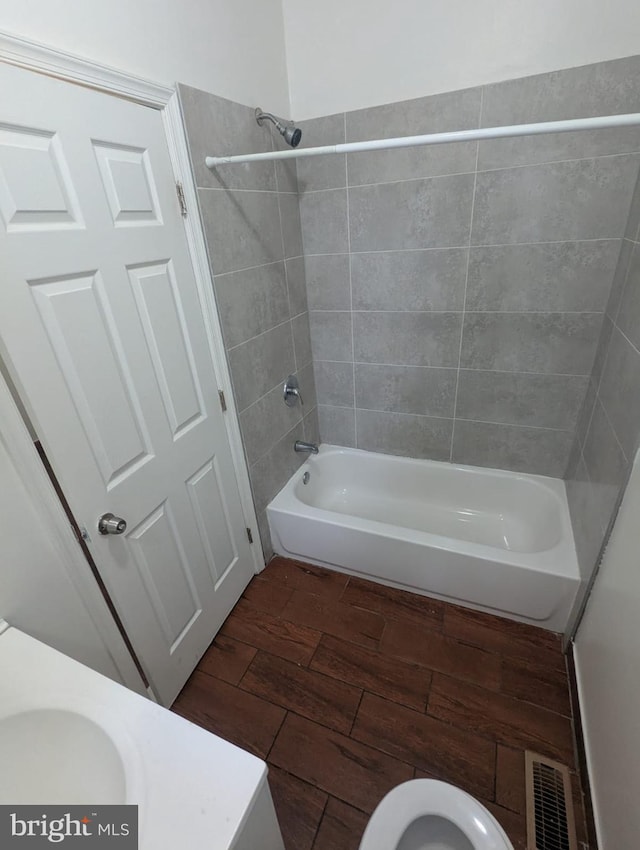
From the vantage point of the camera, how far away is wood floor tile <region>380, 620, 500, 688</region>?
5.01 feet

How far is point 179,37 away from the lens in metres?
1.19

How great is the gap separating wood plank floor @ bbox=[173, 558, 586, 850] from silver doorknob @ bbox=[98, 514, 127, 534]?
0.84 m

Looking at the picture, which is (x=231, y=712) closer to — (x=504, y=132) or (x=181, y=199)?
(x=181, y=199)

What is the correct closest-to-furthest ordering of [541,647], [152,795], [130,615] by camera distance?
[152,795], [130,615], [541,647]

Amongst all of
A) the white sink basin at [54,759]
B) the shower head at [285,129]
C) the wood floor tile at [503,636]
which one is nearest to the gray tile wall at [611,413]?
the wood floor tile at [503,636]

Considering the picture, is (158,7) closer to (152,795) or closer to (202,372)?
(202,372)

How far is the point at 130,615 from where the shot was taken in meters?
1.25

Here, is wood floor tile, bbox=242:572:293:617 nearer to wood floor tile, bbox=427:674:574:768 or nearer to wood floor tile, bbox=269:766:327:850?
wood floor tile, bbox=269:766:327:850

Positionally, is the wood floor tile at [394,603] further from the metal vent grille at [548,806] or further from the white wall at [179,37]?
the white wall at [179,37]

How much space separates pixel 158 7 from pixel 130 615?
1.76m

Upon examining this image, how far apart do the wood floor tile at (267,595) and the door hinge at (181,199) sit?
1621 millimetres

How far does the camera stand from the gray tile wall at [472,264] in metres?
1.51

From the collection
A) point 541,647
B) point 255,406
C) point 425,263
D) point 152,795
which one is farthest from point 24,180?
point 541,647

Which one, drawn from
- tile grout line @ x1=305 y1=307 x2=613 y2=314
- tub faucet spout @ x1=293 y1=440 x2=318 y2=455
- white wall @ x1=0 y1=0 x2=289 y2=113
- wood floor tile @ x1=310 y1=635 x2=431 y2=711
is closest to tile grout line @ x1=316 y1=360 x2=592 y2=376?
tile grout line @ x1=305 y1=307 x2=613 y2=314
